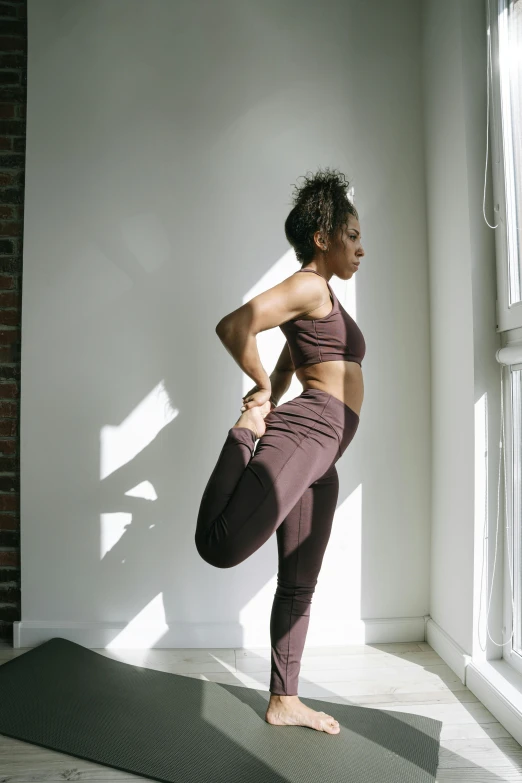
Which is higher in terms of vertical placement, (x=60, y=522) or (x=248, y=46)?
(x=248, y=46)

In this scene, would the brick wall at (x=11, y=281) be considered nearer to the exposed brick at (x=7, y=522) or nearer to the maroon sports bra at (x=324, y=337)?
the exposed brick at (x=7, y=522)

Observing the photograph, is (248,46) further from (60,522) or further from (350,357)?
(60,522)

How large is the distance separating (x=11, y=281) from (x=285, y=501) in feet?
5.98

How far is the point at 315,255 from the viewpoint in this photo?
205cm

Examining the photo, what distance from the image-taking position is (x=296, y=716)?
6.42 feet

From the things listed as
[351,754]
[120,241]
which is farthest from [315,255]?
[351,754]

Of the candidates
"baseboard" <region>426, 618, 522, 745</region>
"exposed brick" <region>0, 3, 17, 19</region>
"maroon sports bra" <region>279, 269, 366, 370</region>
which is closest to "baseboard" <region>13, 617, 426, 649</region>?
"baseboard" <region>426, 618, 522, 745</region>

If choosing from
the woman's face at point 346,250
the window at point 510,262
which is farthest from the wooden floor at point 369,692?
the woman's face at point 346,250

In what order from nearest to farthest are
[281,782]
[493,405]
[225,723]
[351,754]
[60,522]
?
[281,782] < [351,754] < [225,723] < [493,405] < [60,522]

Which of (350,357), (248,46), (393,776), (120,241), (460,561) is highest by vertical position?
(248,46)

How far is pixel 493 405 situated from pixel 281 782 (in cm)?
145

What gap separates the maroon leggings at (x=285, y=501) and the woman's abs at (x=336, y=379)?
27 mm

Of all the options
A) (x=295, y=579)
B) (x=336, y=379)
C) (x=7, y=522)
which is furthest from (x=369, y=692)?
(x=7, y=522)

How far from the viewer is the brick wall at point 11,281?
2807 millimetres
